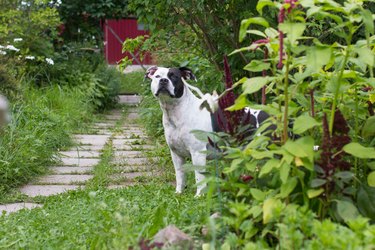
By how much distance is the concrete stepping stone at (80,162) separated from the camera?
273 inches

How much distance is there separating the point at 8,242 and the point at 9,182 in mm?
2264

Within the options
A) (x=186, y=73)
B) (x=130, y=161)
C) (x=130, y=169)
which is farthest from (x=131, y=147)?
(x=186, y=73)

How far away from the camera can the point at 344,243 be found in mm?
2295

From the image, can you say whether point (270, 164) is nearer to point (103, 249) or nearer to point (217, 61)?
point (103, 249)

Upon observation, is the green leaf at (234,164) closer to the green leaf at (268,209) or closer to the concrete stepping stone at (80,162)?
the green leaf at (268,209)

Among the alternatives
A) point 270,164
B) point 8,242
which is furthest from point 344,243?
point 8,242

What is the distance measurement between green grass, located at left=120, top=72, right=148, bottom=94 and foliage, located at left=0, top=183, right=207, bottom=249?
9483mm

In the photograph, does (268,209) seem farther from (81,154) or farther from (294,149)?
(81,154)

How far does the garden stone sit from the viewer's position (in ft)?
9.14

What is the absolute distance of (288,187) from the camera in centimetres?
284

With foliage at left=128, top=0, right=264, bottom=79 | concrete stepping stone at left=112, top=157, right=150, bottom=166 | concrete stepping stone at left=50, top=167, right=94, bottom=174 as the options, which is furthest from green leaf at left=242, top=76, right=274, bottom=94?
concrete stepping stone at left=112, top=157, right=150, bottom=166

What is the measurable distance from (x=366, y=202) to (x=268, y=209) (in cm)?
50

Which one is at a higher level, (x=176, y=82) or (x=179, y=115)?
(x=176, y=82)

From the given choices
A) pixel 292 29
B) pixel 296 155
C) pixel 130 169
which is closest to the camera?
pixel 292 29
